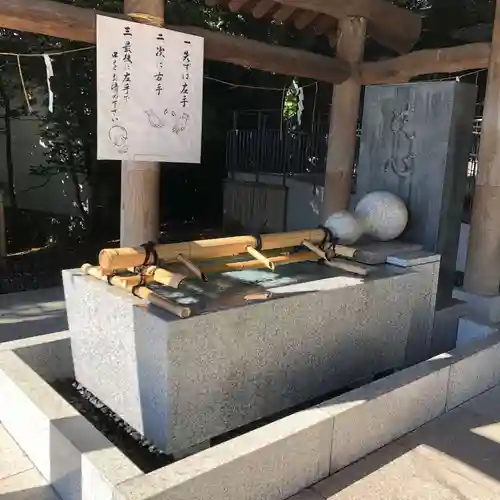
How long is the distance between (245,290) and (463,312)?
2.25 meters

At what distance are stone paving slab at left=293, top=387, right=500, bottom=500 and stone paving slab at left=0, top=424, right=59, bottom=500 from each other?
3.63 feet

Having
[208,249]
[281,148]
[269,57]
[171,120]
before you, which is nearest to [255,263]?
[208,249]

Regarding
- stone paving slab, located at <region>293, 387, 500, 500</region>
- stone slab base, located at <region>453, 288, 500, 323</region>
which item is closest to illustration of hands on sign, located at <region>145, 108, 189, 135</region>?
stone slab base, located at <region>453, 288, 500, 323</region>

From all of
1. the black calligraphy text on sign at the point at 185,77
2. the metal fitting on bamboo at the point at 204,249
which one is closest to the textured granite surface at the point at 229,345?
the metal fitting on bamboo at the point at 204,249

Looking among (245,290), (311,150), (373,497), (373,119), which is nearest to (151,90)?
(373,119)

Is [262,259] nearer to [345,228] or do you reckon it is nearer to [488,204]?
[345,228]

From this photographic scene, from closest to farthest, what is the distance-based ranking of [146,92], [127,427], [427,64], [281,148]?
1. [127,427]
2. [146,92]
3. [427,64]
4. [281,148]

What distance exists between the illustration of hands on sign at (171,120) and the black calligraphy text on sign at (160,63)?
0.17 meters

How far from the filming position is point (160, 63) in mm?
4266

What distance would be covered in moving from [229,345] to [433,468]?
114cm

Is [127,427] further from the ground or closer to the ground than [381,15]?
closer to the ground

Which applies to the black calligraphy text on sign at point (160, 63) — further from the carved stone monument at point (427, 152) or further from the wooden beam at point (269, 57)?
the carved stone monument at point (427, 152)

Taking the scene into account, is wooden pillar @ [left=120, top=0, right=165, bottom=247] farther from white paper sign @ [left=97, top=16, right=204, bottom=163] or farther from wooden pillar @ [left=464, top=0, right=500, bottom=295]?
wooden pillar @ [left=464, top=0, right=500, bottom=295]

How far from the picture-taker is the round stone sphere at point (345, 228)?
11.7ft
